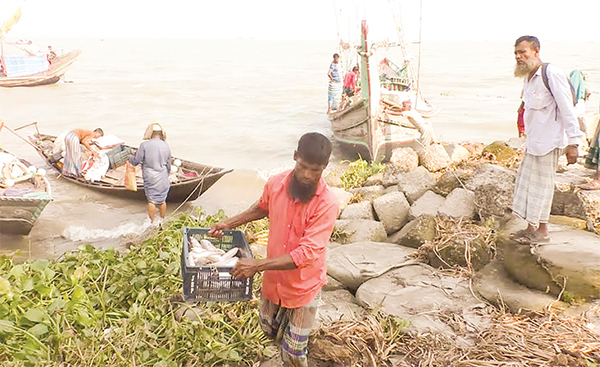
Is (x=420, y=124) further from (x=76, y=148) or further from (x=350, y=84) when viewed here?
(x=76, y=148)

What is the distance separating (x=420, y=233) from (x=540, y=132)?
1485 millimetres

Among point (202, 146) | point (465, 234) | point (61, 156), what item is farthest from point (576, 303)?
point (202, 146)

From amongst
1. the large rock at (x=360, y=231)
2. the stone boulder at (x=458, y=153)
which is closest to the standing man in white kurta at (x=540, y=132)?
the large rock at (x=360, y=231)

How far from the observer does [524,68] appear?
3.72 m

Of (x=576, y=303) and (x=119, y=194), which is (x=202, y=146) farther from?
(x=576, y=303)

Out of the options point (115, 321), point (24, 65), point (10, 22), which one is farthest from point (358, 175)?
point (24, 65)

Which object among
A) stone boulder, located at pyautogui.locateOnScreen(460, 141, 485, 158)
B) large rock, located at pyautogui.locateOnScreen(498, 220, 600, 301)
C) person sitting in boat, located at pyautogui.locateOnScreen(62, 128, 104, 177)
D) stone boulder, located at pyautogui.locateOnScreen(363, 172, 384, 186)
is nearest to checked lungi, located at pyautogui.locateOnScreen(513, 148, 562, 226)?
large rock, located at pyautogui.locateOnScreen(498, 220, 600, 301)

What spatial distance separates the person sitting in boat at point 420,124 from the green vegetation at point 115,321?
7576mm

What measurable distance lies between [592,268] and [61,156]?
400 inches

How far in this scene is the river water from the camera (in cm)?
898

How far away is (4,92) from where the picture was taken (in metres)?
24.6

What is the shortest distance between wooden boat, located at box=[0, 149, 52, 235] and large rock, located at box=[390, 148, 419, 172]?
5535mm

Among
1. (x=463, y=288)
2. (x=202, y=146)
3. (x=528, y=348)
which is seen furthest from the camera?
(x=202, y=146)

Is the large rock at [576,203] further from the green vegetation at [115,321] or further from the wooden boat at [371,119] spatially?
the wooden boat at [371,119]
